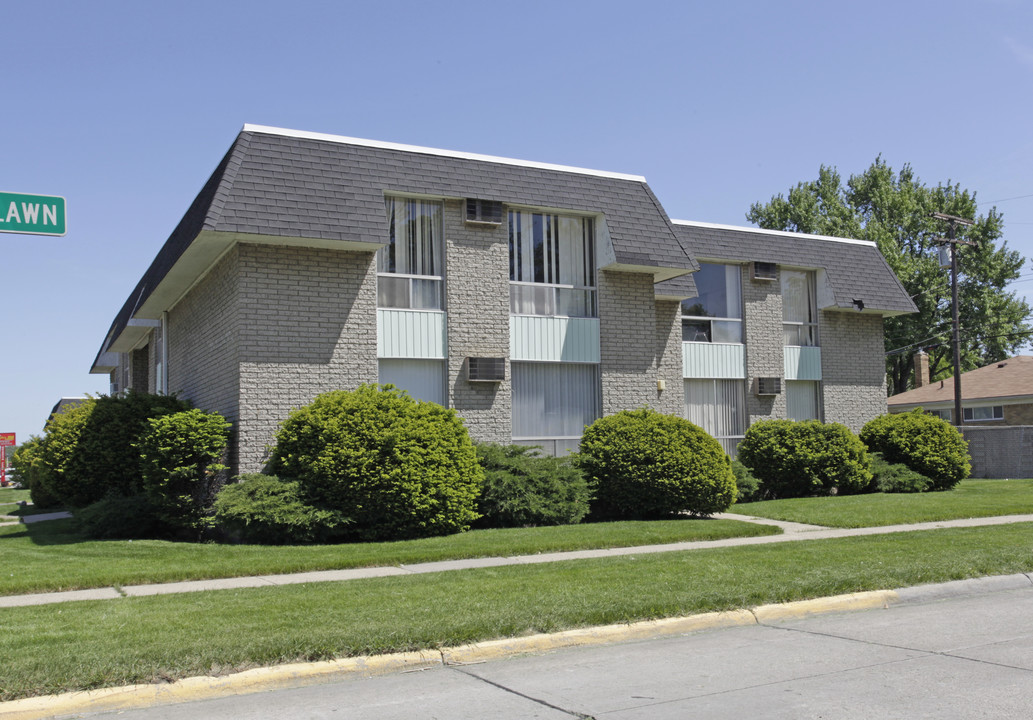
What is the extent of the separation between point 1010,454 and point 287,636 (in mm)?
26218

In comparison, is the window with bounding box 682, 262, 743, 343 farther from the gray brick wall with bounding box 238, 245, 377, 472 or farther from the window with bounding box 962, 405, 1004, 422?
the window with bounding box 962, 405, 1004, 422

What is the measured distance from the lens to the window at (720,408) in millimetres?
21766

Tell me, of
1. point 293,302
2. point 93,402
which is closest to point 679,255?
point 293,302

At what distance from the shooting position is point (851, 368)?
950 inches

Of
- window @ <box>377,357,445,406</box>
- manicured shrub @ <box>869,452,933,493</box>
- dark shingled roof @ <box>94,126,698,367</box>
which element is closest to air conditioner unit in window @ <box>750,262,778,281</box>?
manicured shrub @ <box>869,452,933,493</box>

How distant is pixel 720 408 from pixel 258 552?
516 inches

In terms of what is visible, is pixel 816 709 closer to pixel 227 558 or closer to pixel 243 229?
pixel 227 558

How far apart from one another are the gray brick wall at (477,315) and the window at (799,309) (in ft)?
31.0

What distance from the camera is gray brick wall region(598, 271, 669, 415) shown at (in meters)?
18.0

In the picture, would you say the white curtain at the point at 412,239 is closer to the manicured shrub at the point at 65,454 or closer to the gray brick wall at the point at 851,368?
the manicured shrub at the point at 65,454

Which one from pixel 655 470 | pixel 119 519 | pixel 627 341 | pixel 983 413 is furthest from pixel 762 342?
pixel 983 413

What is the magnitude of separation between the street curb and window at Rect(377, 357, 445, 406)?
9.14 m

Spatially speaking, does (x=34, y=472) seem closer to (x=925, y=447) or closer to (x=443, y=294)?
(x=443, y=294)

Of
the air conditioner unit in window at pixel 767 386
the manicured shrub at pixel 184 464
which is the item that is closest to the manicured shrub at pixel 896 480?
the air conditioner unit in window at pixel 767 386
